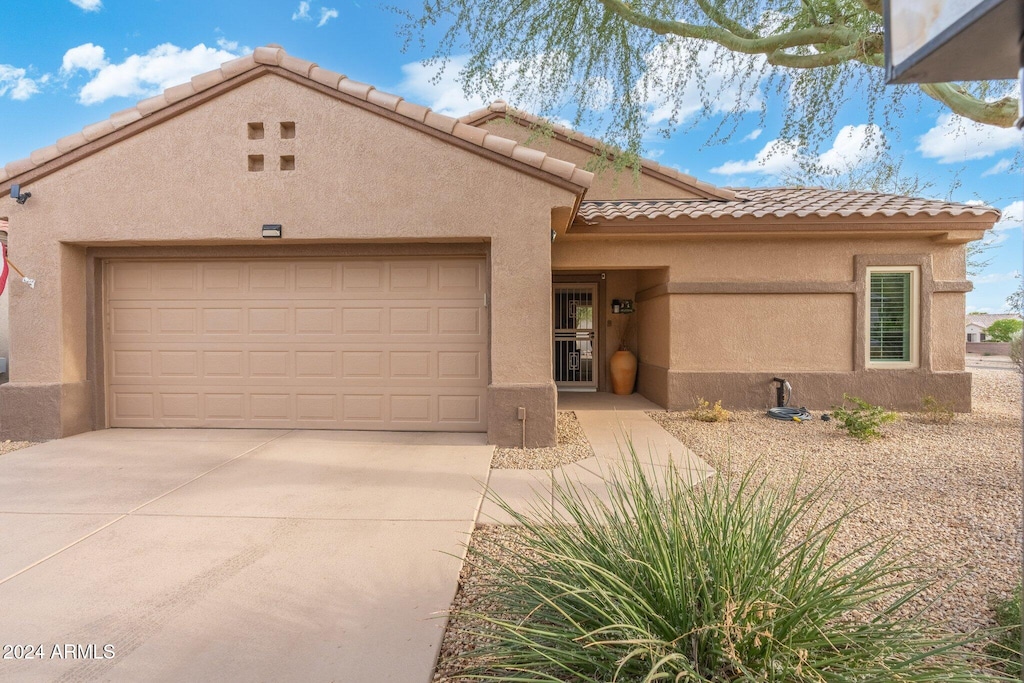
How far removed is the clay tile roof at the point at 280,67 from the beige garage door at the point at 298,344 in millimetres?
1541

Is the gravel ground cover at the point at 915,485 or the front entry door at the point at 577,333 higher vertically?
the front entry door at the point at 577,333

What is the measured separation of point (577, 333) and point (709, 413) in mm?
4360

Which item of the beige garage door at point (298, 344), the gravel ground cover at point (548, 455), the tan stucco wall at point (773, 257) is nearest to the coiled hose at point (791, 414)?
the tan stucco wall at point (773, 257)

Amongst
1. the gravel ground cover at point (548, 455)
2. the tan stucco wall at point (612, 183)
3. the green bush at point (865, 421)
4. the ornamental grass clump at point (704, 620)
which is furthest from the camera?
the tan stucco wall at point (612, 183)

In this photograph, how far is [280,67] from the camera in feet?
22.0

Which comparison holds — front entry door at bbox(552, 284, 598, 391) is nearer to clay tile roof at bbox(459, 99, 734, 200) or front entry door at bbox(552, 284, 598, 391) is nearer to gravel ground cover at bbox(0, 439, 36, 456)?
clay tile roof at bbox(459, 99, 734, 200)

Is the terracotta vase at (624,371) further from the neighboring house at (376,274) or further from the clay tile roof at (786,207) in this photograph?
the clay tile roof at (786,207)

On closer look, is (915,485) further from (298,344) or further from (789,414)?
(298,344)

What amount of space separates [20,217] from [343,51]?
23.4 feet

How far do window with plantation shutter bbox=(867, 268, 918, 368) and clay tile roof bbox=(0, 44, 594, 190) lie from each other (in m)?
6.12

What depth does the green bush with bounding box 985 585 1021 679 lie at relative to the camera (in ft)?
7.81

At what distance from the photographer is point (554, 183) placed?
648 cm

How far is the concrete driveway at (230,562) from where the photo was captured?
2.57 meters

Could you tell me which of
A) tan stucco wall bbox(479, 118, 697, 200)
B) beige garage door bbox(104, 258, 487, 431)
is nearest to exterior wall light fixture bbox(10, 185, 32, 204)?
beige garage door bbox(104, 258, 487, 431)
